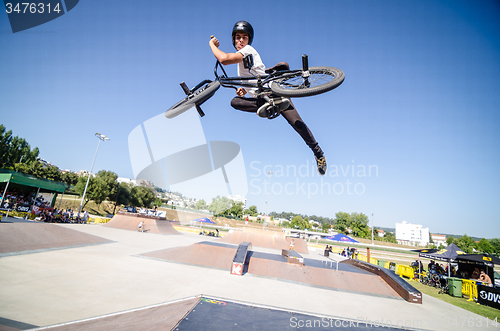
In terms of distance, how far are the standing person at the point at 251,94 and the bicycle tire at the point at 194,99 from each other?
0.52 m

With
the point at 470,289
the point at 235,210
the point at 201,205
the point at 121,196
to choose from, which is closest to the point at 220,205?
the point at 235,210

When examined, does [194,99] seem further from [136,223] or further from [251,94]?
[136,223]

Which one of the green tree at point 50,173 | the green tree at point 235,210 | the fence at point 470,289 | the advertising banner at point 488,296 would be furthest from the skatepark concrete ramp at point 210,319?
the green tree at point 235,210

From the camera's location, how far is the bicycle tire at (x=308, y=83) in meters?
3.72

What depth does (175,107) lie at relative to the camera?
16.2 feet

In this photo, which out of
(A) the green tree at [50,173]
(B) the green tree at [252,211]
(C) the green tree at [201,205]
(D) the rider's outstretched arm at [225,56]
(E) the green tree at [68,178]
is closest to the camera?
(D) the rider's outstretched arm at [225,56]

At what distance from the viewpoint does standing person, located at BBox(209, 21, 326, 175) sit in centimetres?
363

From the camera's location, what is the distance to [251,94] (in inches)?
170

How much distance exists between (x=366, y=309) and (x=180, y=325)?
22.4 ft

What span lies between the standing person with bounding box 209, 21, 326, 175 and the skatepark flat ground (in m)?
4.46

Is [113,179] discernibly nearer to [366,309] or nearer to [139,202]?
[139,202]

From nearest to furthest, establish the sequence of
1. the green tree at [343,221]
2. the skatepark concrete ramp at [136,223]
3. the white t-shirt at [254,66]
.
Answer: the white t-shirt at [254,66] < the skatepark concrete ramp at [136,223] < the green tree at [343,221]

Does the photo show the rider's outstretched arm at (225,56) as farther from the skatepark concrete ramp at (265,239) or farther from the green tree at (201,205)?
the green tree at (201,205)

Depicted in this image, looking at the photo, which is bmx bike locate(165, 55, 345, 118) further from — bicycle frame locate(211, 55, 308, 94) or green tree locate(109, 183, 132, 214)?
green tree locate(109, 183, 132, 214)
